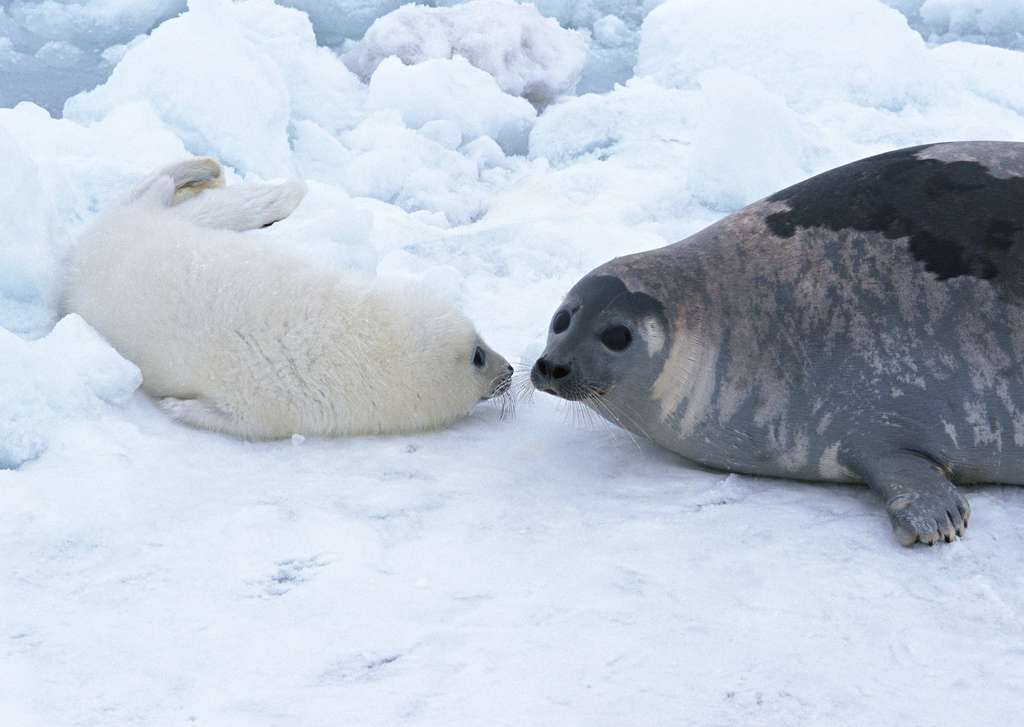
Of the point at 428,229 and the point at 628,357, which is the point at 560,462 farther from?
the point at 428,229

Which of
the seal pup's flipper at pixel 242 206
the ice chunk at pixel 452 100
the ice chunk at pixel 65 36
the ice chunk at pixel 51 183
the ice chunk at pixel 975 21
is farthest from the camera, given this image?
the ice chunk at pixel 975 21

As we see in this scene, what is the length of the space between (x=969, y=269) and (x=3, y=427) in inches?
78.1

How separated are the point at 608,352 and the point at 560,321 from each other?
0.51 ft

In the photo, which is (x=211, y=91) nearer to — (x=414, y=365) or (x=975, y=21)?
(x=414, y=365)

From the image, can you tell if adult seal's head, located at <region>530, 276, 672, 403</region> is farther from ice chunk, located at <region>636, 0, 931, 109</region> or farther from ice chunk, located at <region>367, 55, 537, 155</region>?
ice chunk, located at <region>636, 0, 931, 109</region>

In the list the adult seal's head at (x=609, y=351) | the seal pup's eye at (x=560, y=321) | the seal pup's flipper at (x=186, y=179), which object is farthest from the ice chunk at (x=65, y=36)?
the adult seal's head at (x=609, y=351)

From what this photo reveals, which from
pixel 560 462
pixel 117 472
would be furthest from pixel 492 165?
pixel 117 472

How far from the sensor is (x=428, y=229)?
4484 mm

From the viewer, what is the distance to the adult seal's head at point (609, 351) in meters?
2.59

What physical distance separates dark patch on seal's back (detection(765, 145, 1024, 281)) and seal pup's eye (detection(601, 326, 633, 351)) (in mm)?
430

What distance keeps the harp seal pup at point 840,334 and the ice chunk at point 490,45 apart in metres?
4.73

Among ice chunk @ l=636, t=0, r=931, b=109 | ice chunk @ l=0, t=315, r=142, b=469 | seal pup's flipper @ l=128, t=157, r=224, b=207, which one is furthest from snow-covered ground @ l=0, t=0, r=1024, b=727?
ice chunk @ l=636, t=0, r=931, b=109

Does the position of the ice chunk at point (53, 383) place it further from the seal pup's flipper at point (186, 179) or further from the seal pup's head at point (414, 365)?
the seal pup's flipper at point (186, 179)

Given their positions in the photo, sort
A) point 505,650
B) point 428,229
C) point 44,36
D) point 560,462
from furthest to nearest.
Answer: point 44,36 < point 428,229 < point 560,462 < point 505,650
